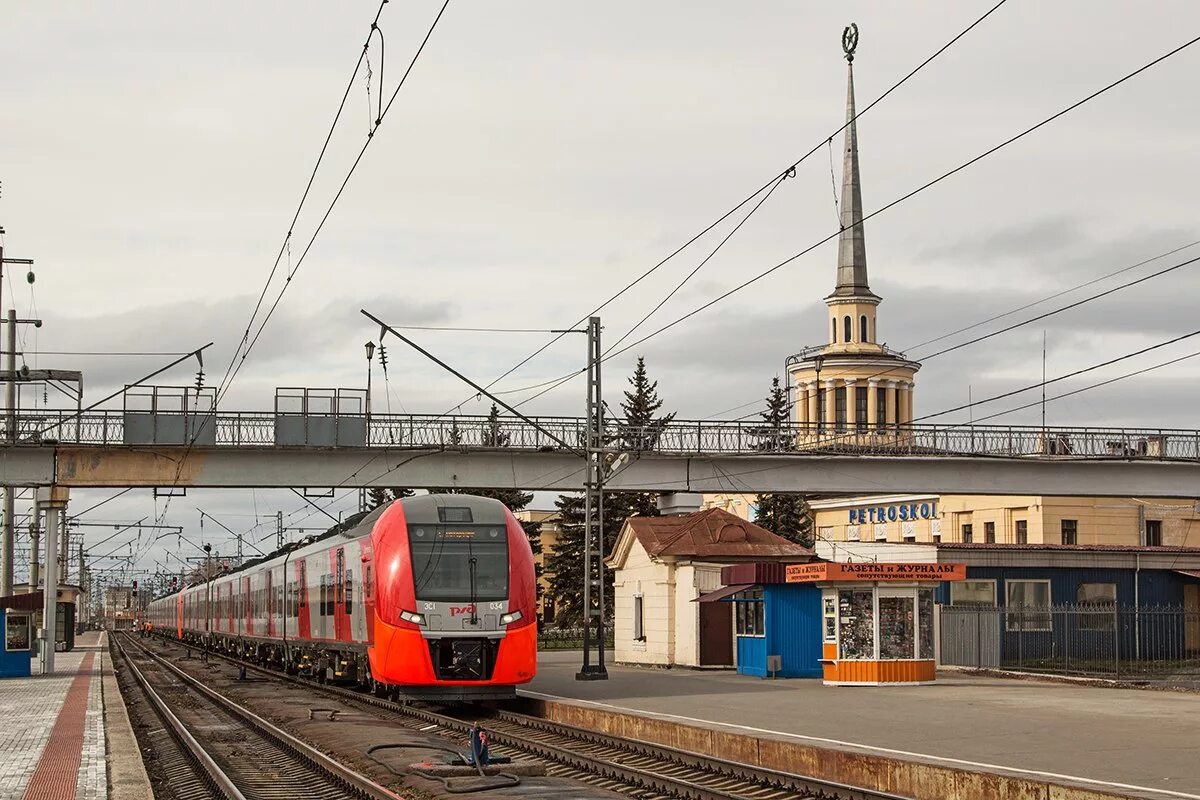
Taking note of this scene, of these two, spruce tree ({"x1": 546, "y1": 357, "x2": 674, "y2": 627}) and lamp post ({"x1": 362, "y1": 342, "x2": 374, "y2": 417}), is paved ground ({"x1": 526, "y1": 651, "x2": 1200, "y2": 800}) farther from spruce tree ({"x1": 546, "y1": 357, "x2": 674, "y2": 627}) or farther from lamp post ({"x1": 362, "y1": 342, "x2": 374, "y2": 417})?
spruce tree ({"x1": 546, "y1": 357, "x2": 674, "y2": 627})

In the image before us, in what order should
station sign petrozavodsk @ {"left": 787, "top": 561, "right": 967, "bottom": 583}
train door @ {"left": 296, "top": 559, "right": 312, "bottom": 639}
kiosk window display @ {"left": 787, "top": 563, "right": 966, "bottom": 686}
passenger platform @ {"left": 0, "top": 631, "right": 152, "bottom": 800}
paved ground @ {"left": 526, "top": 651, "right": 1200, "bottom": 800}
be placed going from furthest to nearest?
train door @ {"left": 296, "top": 559, "right": 312, "bottom": 639} → kiosk window display @ {"left": 787, "top": 563, "right": 966, "bottom": 686} → station sign petrozavodsk @ {"left": 787, "top": 561, "right": 967, "bottom": 583} → passenger platform @ {"left": 0, "top": 631, "right": 152, "bottom": 800} → paved ground @ {"left": 526, "top": 651, "right": 1200, "bottom": 800}

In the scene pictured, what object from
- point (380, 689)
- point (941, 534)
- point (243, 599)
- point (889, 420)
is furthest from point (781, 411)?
point (380, 689)

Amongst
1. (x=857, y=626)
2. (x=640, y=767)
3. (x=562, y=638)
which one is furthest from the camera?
(x=562, y=638)

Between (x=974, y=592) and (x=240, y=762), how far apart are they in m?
24.5

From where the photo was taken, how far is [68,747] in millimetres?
19547

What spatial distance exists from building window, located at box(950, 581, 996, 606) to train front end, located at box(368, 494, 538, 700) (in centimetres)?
1665

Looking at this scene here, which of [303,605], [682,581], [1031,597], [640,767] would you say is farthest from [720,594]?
[640,767]

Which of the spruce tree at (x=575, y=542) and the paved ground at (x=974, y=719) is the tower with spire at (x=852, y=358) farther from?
the paved ground at (x=974, y=719)

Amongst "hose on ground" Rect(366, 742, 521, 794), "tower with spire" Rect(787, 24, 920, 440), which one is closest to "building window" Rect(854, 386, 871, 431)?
"tower with spire" Rect(787, 24, 920, 440)

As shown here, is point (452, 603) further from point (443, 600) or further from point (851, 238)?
point (851, 238)

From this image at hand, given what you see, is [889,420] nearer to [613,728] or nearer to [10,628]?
[10,628]

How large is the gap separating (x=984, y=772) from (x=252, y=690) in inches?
972

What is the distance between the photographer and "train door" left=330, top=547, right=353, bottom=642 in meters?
29.2

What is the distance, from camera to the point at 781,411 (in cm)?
8850
